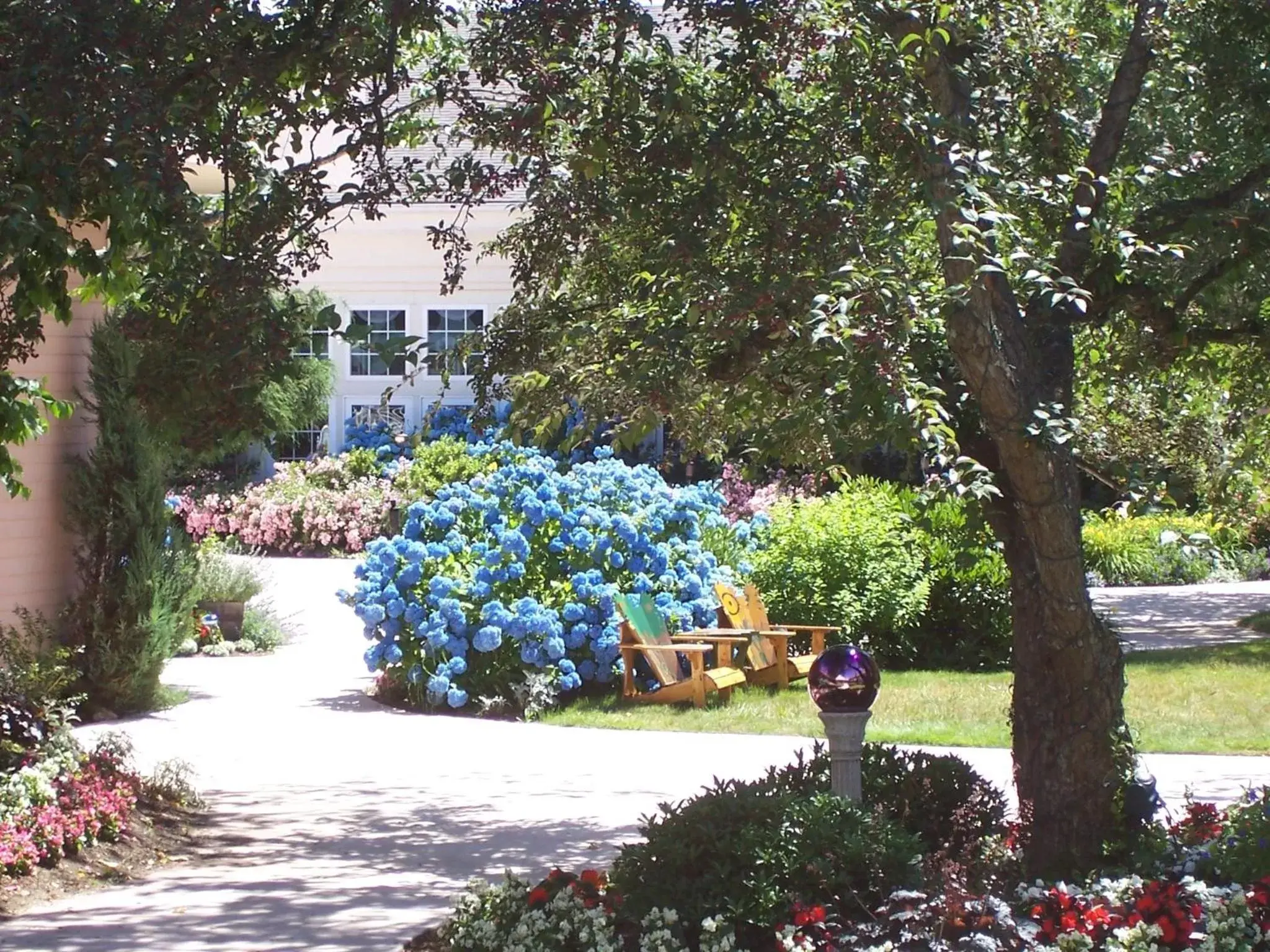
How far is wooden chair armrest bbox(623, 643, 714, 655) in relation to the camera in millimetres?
11375

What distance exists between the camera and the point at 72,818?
709 centimetres

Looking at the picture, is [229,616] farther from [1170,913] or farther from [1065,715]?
[1170,913]

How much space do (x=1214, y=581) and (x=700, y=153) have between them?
17998 mm

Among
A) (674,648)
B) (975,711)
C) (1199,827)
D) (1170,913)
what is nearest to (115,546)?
(674,648)

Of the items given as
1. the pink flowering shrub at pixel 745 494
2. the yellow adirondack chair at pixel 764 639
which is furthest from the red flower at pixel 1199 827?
the pink flowering shrub at pixel 745 494

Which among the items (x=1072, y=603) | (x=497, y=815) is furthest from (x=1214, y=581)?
(x=1072, y=603)

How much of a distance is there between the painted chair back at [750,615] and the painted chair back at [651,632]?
635 millimetres

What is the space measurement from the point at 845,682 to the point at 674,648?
5708 millimetres

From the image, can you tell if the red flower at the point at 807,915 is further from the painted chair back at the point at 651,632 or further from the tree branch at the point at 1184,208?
the painted chair back at the point at 651,632

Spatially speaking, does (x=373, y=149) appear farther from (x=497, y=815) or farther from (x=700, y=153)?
(x=497, y=815)

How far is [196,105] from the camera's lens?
5855 millimetres

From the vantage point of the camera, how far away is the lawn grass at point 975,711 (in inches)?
396

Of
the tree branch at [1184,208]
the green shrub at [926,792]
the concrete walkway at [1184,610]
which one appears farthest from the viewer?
the concrete walkway at [1184,610]

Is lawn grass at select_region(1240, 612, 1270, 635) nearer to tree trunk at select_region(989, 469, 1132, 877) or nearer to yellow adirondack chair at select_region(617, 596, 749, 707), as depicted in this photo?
yellow adirondack chair at select_region(617, 596, 749, 707)
